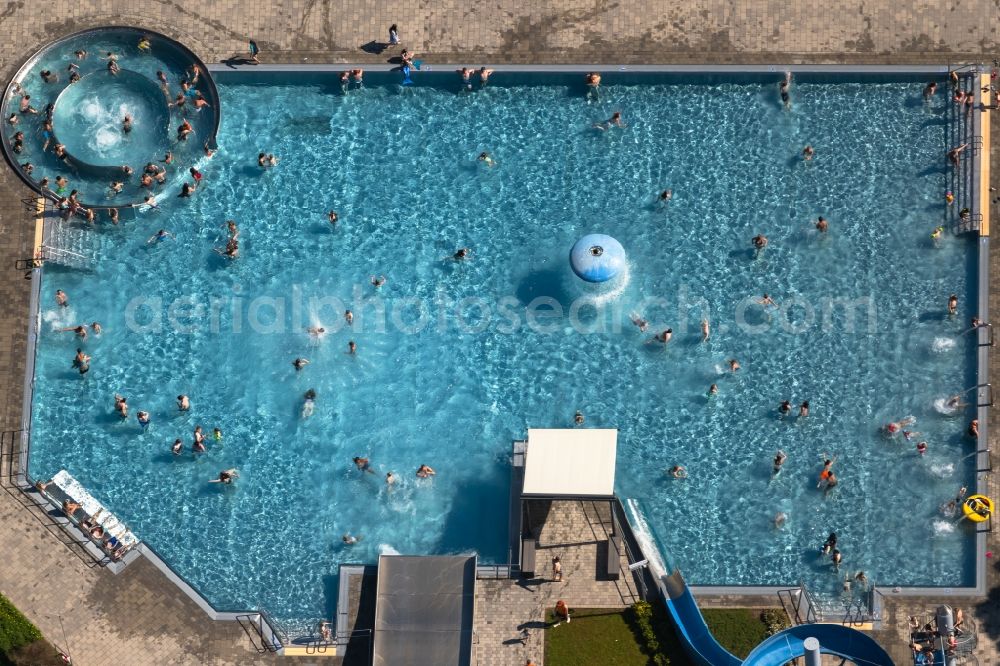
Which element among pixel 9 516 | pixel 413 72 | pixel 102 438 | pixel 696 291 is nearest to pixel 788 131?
pixel 696 291

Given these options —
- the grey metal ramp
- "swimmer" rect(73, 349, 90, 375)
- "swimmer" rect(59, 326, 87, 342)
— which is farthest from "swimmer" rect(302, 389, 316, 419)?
"swimmer" rect(59, 326, 87, 342)

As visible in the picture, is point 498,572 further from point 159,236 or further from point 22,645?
point 159,236

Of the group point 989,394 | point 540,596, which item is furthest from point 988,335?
point 540,596

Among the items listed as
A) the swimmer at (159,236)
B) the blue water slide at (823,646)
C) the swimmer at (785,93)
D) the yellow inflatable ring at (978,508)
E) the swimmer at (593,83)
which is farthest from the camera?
the swimmer at (159,236)

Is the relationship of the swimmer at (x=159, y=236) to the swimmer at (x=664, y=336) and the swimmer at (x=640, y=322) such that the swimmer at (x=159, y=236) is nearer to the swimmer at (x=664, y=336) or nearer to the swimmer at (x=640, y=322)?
the swimmer at (x=640, y=322)

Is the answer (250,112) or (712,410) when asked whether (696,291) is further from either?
(250,112)

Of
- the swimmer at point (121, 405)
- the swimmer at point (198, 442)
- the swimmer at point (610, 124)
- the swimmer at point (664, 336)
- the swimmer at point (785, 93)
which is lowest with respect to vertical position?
the swimmer at point (198, 442)

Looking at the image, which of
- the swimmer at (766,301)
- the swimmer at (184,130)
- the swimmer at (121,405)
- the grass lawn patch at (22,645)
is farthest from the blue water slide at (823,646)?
the swimmer at (184,130)

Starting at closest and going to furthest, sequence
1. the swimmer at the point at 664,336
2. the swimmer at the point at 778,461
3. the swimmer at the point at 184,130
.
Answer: the swimmer at the point at 778,461
the swimmer at the point at 664,336
the swimmer at the point at 184,130

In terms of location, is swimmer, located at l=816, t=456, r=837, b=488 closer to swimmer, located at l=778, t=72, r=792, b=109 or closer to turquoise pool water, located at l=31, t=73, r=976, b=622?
turquoise pool water, located at l=31, t=73, r=976, b=622
